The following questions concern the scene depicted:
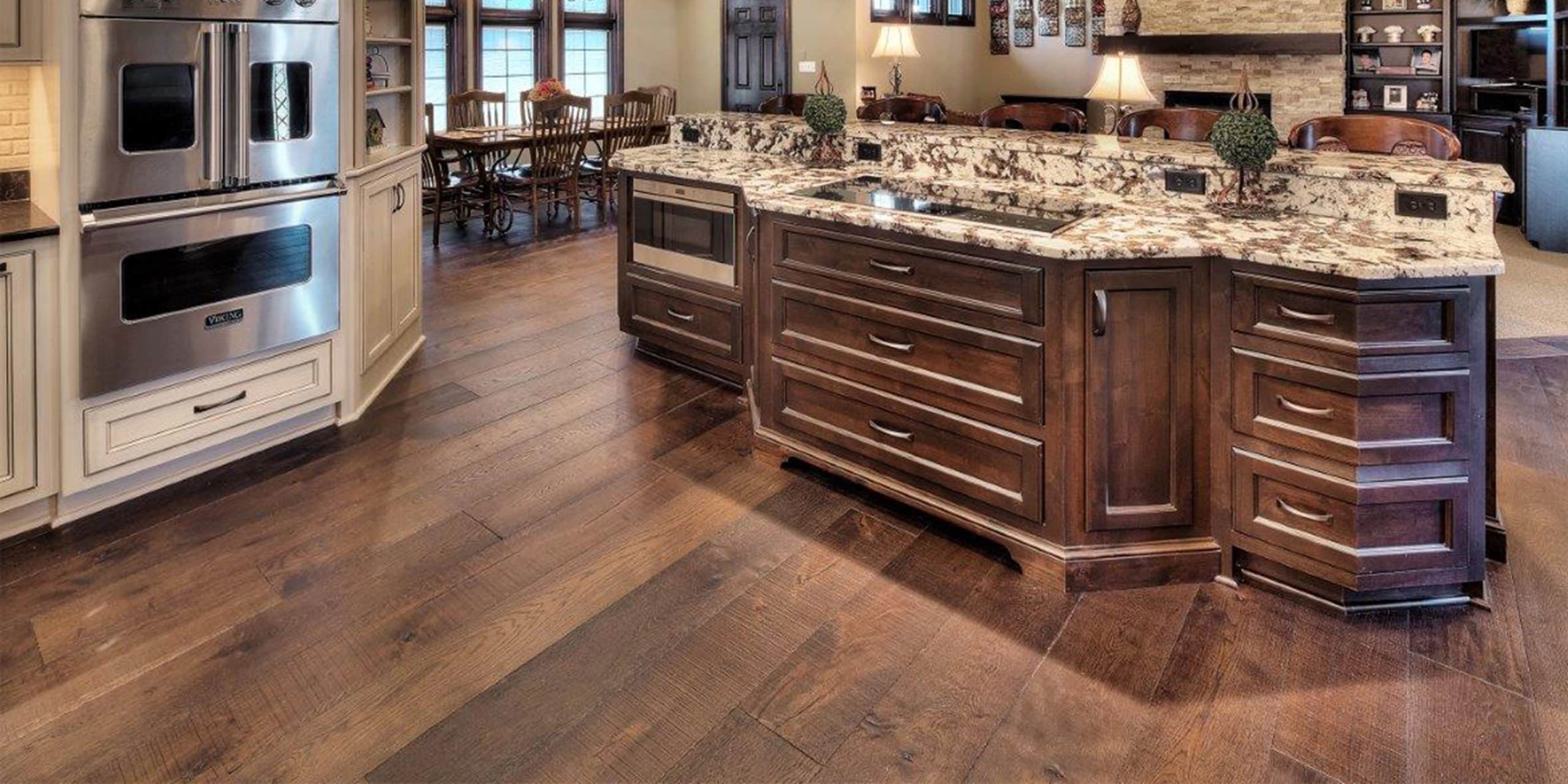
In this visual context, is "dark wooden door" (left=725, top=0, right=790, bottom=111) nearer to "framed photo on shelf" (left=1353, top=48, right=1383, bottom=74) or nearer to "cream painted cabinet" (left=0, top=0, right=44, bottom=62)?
"framed photo on shelf" (left=1353, top=48, right=1383, bottom=74)

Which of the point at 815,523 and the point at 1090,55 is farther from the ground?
the point at 1090,55

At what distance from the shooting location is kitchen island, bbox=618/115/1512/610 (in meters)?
2.08

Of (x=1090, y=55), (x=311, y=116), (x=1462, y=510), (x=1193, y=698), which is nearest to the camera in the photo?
(x=1193, y=698)

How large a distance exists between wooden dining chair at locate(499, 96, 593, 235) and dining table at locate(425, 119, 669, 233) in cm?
6

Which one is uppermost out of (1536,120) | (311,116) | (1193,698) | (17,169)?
(1536,120)

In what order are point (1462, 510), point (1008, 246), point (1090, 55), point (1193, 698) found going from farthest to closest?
1. point (1090, 55)
2. point (1008, 246)
3. point (1462, 510)
4. point (1193, 698)

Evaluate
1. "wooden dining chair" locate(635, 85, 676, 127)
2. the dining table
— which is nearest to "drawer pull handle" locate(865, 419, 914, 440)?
the dining table

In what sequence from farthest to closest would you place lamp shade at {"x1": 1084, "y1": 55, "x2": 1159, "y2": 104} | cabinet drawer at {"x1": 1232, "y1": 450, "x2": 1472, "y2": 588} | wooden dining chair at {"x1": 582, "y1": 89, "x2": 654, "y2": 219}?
wooden dining chair at {"x1": 582, "y1": 89, "x2": 654, "y2": 219}
lamp shade at {"x1": 1084, "y1": 55, "x2": 1159, "y2": 104}
cabinet drawer at {"x1": 1232, "y1": 450, "x2": 1472, "y2": 588}

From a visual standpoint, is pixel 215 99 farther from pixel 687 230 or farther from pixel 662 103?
pixel 662 103

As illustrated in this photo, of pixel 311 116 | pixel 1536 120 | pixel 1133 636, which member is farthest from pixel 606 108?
pixel 1536 120

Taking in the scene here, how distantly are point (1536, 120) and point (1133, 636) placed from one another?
781cm

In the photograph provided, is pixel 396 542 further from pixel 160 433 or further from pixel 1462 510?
pixel 1462 510

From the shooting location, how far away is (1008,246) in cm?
229

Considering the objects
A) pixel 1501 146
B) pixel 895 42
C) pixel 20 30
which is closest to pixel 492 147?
pixel 895 42
